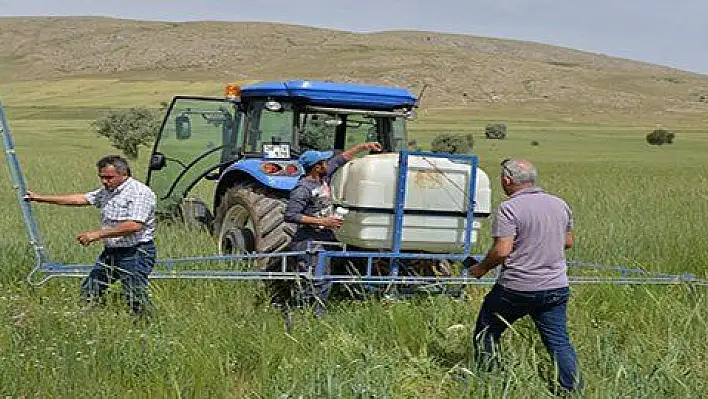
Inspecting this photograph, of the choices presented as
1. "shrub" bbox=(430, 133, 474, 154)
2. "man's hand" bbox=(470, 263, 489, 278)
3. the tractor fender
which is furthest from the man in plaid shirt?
"shrub" bbox=(430, 133, 474, 154)

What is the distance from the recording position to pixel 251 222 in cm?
856

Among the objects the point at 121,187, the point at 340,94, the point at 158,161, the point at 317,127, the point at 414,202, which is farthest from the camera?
the point at 158,161

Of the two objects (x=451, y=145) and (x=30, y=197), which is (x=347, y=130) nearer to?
(x=30, y=197)

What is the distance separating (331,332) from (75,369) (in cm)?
173

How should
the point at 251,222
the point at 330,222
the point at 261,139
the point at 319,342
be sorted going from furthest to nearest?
the point at 261,139, the point at 251,222, the point at 330,222, the point at 319,342

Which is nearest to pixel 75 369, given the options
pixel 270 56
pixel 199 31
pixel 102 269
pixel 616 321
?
pixel 102 269

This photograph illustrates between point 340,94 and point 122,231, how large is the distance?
2.81 metres

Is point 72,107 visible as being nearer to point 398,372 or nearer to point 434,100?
point 434,100

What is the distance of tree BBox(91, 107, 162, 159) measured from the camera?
34031 millimetres

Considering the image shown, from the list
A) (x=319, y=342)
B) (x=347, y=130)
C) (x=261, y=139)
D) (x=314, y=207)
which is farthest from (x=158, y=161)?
(x=319, y=342)

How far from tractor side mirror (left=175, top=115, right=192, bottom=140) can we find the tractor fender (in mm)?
1027

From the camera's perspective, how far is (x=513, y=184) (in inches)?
221

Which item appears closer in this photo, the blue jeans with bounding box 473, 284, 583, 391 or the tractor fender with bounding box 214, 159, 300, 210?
the blue jeans with bounding box 473, 284, 583, 391

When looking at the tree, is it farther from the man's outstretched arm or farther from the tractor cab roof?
the man's outstretched arm
